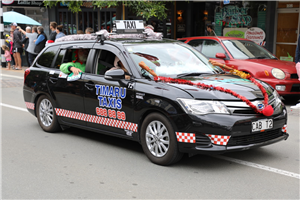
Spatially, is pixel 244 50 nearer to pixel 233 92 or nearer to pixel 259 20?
pixel 233 92

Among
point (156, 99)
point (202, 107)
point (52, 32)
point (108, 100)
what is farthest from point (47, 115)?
point (52, 32)

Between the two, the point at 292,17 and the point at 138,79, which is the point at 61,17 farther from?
the point at 138,79

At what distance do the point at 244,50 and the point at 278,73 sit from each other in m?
1.28

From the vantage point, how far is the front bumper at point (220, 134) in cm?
471

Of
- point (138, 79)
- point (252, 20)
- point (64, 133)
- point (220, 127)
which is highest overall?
point (252, 20)

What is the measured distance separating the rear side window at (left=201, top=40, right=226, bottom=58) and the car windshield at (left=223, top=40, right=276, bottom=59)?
0.62 ft

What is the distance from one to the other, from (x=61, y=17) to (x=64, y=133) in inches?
725

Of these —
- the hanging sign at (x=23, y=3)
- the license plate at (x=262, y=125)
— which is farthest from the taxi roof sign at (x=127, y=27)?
the hanging sign at (x=23, y=3)

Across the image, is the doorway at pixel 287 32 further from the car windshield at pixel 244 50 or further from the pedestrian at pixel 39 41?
the pedestrian at pixel 39 41

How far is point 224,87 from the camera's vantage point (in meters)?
5.04

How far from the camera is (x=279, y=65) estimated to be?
9852 mm

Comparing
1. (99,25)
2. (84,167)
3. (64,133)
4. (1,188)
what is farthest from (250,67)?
(99,25)

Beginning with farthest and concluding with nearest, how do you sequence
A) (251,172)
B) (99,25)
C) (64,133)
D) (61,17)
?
1. (61,17)
2. (99,25)
3. (64,133)
4. (251,172)

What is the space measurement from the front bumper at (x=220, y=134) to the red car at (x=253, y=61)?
4.92 m
